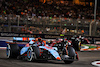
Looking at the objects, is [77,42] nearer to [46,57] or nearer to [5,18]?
[46,57]

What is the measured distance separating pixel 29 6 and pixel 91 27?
25.8 feet

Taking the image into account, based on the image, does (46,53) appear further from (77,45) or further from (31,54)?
(77,45)

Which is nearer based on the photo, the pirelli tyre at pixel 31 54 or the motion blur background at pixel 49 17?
the pirelli tyre at pixel 31 54

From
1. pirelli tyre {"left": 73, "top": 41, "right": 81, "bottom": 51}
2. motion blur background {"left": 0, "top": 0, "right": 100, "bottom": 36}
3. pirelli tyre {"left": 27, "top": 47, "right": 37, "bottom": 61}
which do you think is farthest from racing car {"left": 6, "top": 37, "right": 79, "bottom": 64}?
pirelli tyre {"left": 73, "top": 41, "right": 81, "bottom": 51}

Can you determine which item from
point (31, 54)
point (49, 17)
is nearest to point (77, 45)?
point (31, 54)

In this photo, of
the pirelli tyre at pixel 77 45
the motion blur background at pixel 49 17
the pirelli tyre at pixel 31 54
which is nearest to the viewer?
the pirelli tyre at pixel 31 54

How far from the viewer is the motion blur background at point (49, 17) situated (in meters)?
17.8

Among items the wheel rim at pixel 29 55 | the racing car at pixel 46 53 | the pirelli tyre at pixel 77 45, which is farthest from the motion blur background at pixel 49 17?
the wheel rim at pixel 29 55

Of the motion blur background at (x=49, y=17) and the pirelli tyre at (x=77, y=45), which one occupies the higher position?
the motion blur background at (x=49, y=17)

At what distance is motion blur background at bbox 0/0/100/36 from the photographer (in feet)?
58.4

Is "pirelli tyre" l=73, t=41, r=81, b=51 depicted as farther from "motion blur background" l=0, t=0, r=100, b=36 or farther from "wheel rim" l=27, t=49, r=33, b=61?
"wheel rim" l=27, t=49, r=33, b=61

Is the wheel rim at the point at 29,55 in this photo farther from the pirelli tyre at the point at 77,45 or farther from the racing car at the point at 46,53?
the pirelli tyre at the point at 77,45

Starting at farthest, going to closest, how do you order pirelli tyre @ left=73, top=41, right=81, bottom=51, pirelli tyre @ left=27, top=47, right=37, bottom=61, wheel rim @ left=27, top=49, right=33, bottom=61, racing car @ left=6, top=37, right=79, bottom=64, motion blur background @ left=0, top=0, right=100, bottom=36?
motion blur background @ left=0, top=0, right=100, bottom=36, pirelli tyre @ left=73, top=41, right=81, bottom=51, wheel rim @ left=27, top=49, right=33, bottom=61, pirelli tyre @ left=27, top=47, right=37, bottom=61, racing car @ left=6, top=37, right=79, bottom=64

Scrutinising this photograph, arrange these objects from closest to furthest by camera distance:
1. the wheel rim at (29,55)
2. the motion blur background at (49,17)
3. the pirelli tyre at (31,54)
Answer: the pirelli tyre at (31,54)
the wheel rim at (29,55)
the motion blur background at (49,17)
